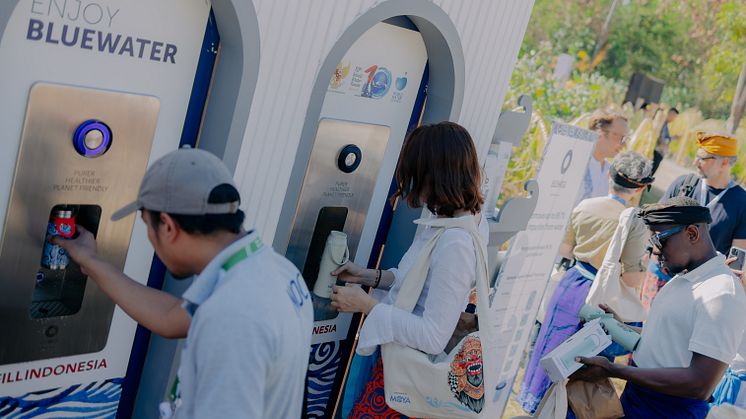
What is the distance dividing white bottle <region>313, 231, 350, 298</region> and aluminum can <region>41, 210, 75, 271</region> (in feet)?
3.47

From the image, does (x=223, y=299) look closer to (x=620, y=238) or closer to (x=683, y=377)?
(x=683, y=377)

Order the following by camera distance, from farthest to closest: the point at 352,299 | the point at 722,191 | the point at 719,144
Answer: the point at 722,191, the point at 719,144, the point at 352,299

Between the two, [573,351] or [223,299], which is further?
[573,351]

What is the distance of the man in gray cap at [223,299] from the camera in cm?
167

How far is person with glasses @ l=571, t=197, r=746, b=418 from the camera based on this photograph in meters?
3.05

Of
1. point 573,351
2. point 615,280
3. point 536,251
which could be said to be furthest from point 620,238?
point 573,351

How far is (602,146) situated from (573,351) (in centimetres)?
312

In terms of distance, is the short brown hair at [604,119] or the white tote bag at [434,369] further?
the short brown hair at [604,119]

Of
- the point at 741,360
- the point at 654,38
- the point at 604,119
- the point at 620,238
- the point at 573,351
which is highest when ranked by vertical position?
the point at 654,38

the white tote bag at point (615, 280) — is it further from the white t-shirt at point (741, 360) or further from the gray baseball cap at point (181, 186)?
the gray baseball cap at point (181, 186)

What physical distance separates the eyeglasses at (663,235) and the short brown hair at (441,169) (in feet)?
3.20

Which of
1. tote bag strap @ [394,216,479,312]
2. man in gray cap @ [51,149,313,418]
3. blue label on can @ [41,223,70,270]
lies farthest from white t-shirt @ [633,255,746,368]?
blue label on can @ [41,223,70,270]

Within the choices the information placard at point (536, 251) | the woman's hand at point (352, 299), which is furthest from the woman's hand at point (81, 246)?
the information placard at point (536, 251)

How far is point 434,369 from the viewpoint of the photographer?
2791 millimetres
